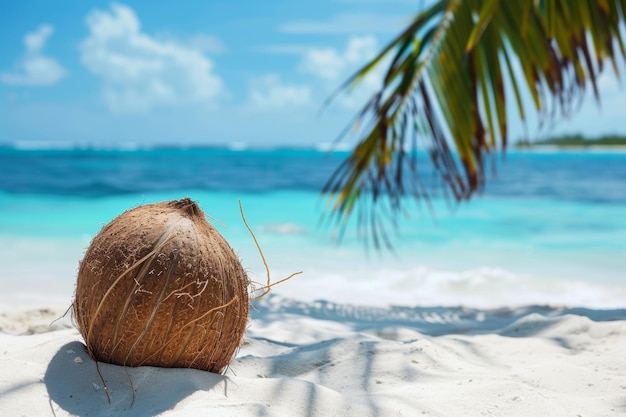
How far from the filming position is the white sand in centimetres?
210

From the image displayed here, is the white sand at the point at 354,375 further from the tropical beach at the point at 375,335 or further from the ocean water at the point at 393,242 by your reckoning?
the ocean water at the point at 393,242

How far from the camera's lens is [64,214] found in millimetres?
13711

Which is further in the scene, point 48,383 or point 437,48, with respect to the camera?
point 437,48

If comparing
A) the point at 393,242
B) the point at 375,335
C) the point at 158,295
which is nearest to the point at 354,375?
the point at 158,295

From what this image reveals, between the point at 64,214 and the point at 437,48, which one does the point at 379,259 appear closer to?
the point at 437,48

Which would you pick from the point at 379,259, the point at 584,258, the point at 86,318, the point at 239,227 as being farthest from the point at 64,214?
the point at 86,318

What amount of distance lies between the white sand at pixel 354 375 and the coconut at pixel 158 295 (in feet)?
0.27

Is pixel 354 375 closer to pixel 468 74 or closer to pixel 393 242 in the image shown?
pixel 468 74

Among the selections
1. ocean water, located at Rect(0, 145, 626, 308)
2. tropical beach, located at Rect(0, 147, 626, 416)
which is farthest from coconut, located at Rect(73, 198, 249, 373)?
ocean water, located at Rect(0, 145, 626, 308)

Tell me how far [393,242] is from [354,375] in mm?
8626

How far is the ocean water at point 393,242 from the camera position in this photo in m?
6.20

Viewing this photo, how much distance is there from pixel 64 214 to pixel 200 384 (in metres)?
12.5

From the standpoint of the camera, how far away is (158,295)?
217 cm

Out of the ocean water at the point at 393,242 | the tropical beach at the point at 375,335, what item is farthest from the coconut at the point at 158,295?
the ocean water at the point at 393,242
